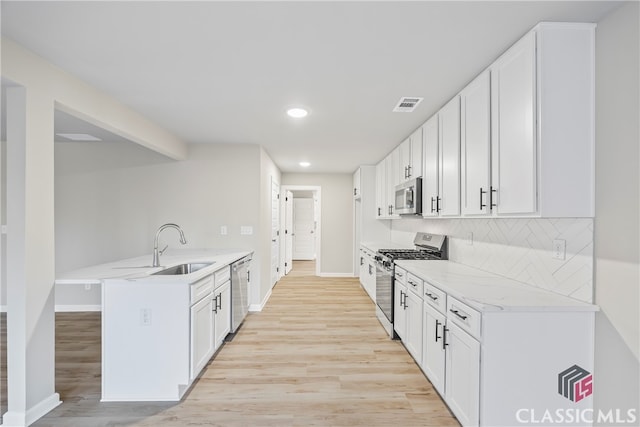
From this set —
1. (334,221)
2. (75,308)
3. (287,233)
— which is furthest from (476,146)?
(287,233)

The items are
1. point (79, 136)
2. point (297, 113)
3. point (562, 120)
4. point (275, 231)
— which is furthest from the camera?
point (275, 231)

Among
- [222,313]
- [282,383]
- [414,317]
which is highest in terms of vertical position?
[414,317]

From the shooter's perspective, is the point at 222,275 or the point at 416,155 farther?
the point at 416,155

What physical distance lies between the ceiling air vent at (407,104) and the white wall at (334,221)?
4.17 metres

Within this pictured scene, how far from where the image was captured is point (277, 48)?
6.16 ft

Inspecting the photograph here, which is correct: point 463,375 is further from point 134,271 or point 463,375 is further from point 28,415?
point 28,415

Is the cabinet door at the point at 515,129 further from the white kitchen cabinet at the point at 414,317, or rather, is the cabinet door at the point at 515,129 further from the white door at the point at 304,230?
the white door at the point at 304,230

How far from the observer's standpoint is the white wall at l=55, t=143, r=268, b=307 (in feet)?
14.1

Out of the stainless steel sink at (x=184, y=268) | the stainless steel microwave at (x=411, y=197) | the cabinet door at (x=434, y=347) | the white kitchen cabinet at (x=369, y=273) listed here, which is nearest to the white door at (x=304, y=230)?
the white kitchen cabinet at (x=369, y=273)

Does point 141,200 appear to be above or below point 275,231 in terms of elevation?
above

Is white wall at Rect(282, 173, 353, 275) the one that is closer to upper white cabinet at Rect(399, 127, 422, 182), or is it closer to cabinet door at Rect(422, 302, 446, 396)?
upper white cabinet at Rect(399, 127, 422, 182)

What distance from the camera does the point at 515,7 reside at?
1515 millimetres

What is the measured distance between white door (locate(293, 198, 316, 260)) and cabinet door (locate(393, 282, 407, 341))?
22.1 feet

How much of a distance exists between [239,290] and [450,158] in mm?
2661
